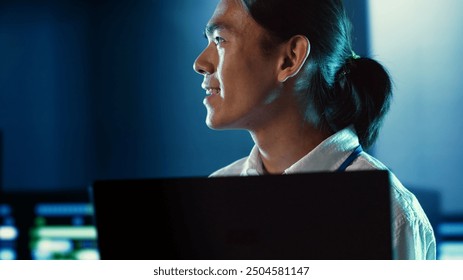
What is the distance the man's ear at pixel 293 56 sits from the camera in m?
1.38

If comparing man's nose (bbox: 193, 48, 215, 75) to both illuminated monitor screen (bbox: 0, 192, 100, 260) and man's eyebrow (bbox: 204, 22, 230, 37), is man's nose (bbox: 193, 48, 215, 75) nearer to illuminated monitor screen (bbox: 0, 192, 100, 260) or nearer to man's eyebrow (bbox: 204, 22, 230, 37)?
man's eyebrow (bbox: 204, 22, 230, 37)

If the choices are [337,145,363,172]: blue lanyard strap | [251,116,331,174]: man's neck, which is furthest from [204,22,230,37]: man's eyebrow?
[337,145,363,172]: blue lanyard strap

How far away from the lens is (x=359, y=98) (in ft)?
4.51

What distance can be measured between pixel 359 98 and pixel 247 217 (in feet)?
1.93

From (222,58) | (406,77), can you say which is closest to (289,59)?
(222,58)

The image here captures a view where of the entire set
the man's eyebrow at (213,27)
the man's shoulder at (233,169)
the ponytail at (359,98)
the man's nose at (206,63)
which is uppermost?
the man's eyebrow at (213,27)

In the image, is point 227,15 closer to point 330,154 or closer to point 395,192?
point 330,154

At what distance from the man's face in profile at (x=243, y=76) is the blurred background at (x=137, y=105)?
0.56ft

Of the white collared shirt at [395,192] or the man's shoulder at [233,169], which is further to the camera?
the man's shoulder at [233,169]

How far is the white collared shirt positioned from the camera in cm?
120

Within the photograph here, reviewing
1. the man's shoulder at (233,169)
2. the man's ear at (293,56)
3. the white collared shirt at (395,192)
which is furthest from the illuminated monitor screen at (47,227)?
the man's ear at (293,56)

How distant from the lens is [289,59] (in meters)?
1.40

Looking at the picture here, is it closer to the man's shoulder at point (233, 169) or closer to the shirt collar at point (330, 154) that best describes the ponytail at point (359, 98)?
the shirt collar at point (330, 154)

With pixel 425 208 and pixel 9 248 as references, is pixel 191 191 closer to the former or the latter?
pixel 425 208
